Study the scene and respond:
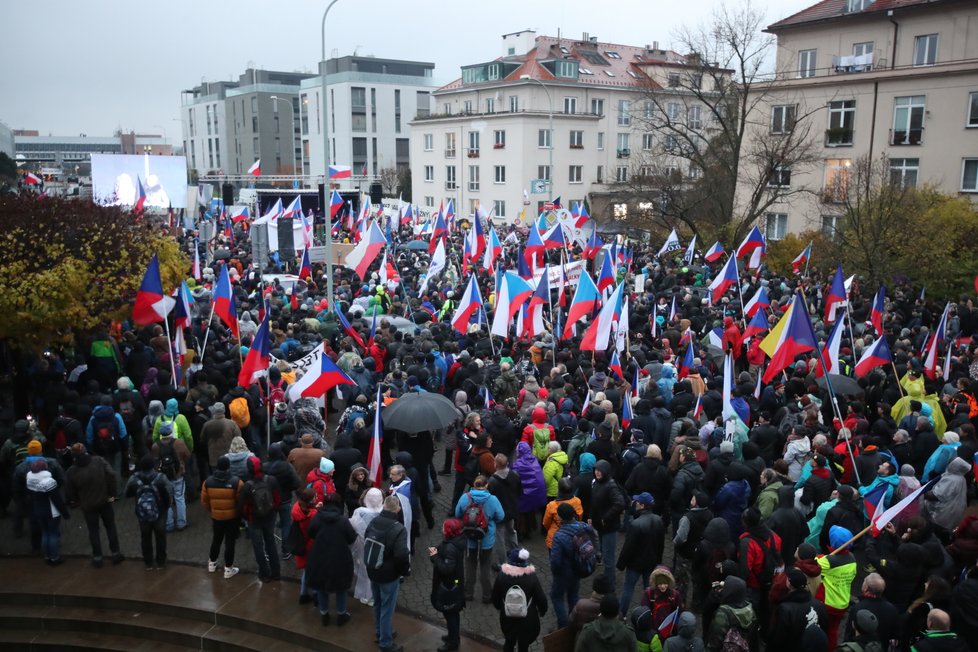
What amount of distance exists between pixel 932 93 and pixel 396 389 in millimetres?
29773

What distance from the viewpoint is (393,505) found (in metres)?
7.40

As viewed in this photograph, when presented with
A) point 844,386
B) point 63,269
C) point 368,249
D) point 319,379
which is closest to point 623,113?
point 368,249

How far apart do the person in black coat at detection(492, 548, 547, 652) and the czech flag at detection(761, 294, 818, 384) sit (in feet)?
18.9

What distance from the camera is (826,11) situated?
36.3 meters

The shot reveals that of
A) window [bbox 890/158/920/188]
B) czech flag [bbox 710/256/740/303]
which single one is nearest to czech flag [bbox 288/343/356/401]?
czech flag [bbox 710/256/740/303]

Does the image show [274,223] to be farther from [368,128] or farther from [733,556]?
[368,128]

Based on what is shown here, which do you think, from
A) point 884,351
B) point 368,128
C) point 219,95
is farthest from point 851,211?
point 219,95

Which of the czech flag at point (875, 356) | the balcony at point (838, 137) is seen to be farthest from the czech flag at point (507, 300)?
the balcony at point (838, 137)

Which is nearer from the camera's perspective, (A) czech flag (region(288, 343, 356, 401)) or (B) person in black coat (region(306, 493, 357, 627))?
(B) person in black coat (region(306, 493, 357, 627))

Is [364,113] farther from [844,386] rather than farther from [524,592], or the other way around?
[524,592]

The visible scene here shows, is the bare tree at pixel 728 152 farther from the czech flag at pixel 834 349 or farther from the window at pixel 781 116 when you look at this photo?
the czech flag at pixel 834 349

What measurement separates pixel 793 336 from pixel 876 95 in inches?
1085

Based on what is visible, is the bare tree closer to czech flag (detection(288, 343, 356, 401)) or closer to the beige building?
the beige building

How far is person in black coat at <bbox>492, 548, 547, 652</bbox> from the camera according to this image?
6754 mm
